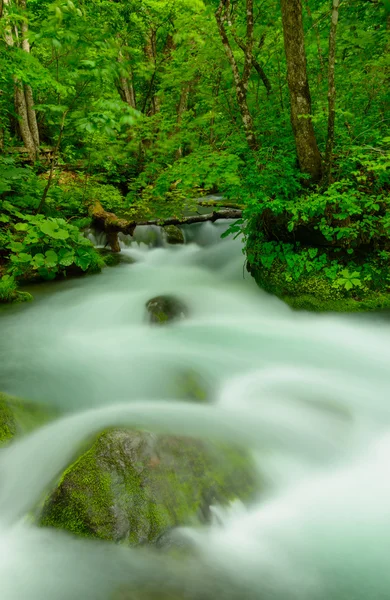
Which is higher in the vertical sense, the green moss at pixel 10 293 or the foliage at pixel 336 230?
the foliage at pixel 336 230

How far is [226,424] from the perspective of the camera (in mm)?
3258

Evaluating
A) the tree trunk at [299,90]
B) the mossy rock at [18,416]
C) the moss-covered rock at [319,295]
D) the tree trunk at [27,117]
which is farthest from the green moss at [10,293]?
the tree trunk at [27,117]

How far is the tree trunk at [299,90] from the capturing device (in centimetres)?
468

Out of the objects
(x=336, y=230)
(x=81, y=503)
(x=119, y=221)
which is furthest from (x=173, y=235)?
(x=81, y=503)

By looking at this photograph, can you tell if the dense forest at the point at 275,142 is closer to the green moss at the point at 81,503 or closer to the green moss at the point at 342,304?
the green moss at the point at 342,304

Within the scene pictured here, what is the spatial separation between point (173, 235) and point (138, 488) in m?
7.53

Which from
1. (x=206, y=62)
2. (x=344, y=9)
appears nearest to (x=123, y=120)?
(x=206, y=62)

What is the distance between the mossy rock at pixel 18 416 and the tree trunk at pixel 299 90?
4408 millimetres

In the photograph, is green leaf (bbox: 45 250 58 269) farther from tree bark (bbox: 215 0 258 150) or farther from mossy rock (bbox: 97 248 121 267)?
tree bark (bbox: 215 0 258 150)

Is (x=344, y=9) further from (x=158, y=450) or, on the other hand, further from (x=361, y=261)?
(x=158, y=450)

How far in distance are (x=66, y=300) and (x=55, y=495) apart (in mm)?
4678

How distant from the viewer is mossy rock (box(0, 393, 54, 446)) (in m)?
3.02

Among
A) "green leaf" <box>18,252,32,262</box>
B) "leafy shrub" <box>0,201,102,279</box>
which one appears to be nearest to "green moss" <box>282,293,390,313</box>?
"leafy shrub" <box>0,201,102,279</box>

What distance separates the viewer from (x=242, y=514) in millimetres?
2469
